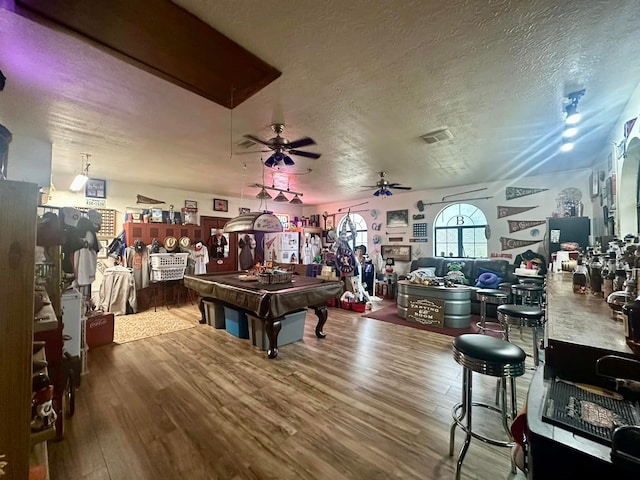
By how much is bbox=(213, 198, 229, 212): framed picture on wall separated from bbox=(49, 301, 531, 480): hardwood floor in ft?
14.4

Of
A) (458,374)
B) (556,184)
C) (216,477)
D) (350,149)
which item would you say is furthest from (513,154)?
(216,477)

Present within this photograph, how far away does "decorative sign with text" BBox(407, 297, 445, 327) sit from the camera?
4.47m

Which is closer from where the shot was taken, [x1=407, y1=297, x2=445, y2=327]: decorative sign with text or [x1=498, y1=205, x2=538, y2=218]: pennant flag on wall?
[x1=407, y1=297, x2=445, y2=327]: decorative sign with text

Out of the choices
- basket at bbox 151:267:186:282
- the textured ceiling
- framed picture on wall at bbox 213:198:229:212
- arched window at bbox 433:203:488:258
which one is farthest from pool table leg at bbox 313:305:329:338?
framed picture on wall at bbox 213:198:229:212

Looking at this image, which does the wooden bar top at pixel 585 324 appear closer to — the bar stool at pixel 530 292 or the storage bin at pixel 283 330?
the bar stool at pixel 530 292

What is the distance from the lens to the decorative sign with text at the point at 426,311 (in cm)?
447

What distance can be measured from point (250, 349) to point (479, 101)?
3.87 meters

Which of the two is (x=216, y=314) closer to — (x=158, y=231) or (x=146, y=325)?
(x=146, y=325)

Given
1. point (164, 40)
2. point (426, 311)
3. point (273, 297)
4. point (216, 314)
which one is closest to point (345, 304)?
point (426, 311)

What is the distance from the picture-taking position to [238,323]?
13.1ft

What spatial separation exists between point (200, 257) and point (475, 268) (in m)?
6.42

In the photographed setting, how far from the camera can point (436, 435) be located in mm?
1980

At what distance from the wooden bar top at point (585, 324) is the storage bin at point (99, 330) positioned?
4845 mm

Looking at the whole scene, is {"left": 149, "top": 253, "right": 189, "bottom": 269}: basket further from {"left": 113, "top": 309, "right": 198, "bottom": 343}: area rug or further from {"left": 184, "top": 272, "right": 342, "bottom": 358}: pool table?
{"left": 184, "top": 272, "right": 342, "bottom": 358}: pool table
